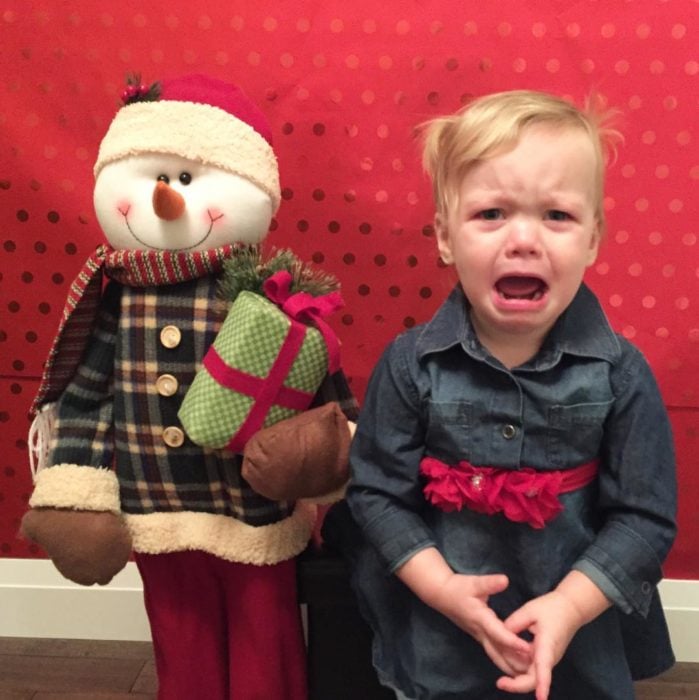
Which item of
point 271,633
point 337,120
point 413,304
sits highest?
point 337,120

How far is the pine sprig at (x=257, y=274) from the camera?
0.85 m

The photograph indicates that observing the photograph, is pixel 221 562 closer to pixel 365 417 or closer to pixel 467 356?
pixel 365 417

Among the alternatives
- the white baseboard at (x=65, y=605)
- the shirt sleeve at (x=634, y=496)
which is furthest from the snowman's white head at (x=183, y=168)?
the white baseboard at (x=65, y=605)

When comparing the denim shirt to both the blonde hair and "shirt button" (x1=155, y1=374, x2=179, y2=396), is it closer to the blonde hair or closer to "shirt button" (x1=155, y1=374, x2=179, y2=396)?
the blonde hair

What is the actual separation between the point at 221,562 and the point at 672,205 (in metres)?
0.78

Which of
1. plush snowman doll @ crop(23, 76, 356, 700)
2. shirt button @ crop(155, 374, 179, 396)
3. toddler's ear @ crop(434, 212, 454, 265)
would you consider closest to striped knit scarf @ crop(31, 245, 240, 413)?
plush snowman doll @ crop(23, 76, 356, 700)

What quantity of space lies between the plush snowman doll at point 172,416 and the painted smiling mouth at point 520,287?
0.27 metres

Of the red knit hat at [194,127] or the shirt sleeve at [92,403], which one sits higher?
the red knit hat at [194,127]

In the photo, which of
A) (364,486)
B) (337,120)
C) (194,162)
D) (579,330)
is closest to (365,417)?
(364,486)

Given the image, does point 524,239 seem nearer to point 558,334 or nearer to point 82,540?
point 558,334

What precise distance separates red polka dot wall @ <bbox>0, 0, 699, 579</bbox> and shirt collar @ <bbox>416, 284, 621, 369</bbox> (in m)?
0.32

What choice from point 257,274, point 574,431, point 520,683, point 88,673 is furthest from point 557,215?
point 88,673

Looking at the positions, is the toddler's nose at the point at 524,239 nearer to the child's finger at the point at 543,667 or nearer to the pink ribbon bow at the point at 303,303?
the pink ribbon bow at the point at 303,303

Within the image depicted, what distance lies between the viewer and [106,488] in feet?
3.00
